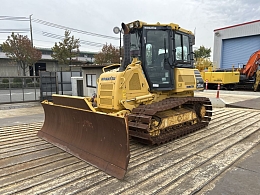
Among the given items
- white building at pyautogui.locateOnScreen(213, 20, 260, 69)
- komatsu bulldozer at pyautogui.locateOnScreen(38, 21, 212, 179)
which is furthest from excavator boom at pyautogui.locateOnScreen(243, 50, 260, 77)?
komatsu bulldozer at pyautogui.locateOnScreen(38, 21, 212, 179)

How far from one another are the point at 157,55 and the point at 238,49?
2739 cm

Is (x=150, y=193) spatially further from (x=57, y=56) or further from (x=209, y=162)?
(x=57, y=56)

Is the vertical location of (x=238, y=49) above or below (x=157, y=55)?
above

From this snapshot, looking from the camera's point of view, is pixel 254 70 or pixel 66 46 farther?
pixel 66 46

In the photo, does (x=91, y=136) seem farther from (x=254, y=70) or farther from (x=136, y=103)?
(x=254, y=70)

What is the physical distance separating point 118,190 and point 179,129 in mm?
2797

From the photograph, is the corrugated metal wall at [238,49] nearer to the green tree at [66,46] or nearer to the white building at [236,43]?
the white building at [236,43]

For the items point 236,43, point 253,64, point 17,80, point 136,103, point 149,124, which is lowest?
point 149,124

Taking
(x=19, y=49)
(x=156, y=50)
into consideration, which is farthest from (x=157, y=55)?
(x=19, y=49)

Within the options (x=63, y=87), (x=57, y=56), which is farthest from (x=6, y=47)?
(x=63, y=87)

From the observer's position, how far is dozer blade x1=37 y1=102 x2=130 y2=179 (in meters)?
3.45

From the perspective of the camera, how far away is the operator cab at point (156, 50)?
5.04 metres

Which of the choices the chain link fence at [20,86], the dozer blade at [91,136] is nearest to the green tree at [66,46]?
the chain link fence at [20,86]

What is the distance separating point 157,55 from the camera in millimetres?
5191
